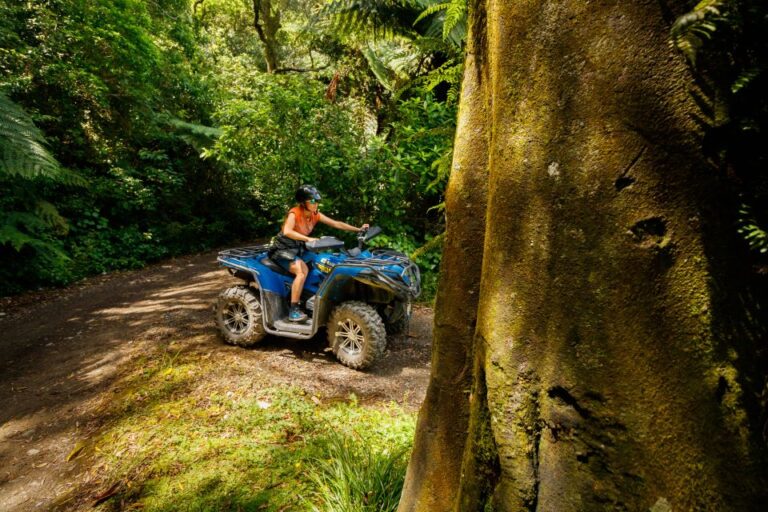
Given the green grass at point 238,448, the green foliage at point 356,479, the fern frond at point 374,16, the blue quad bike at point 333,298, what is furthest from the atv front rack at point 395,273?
the fern frond at point 374,16

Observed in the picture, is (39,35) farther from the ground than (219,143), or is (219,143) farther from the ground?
(39,35)

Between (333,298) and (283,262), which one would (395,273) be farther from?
(283,262)

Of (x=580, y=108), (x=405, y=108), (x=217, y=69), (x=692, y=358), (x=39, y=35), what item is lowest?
(x=692, y=358)

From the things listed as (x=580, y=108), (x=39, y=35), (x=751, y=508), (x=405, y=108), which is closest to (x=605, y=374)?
(x=751, y=508)

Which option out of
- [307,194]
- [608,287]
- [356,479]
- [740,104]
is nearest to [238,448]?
[356,479]

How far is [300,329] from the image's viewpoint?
5.10 meters

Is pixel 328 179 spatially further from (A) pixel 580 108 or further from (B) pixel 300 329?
(A) pixel 580 108

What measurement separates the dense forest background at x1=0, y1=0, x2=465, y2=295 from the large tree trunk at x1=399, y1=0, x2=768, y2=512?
316 cm

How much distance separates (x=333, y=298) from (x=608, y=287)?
424cm

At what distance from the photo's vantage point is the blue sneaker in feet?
17.2

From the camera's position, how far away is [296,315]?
529 cm

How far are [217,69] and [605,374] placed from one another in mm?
17485

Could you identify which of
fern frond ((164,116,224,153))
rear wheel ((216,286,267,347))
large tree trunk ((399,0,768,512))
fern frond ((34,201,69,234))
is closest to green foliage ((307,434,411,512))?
large tree trunk ((399,0,768,512))

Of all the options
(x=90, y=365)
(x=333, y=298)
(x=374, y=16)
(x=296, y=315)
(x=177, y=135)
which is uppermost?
(x=374, y=16)
